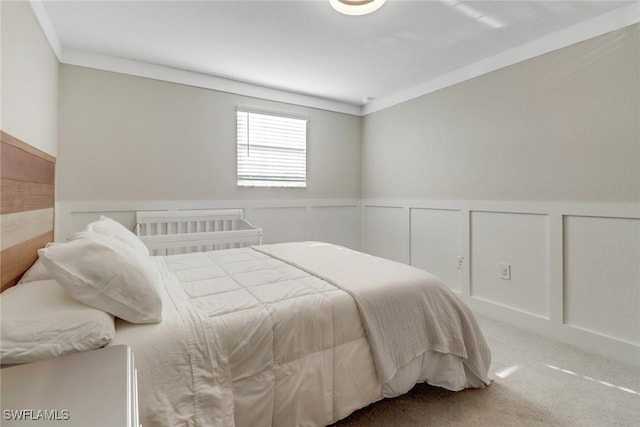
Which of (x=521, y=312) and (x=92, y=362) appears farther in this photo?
(x=521, y=312)

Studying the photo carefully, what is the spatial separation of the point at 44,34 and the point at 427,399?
340cm

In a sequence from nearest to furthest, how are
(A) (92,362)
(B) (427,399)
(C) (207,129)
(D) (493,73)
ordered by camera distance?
(A) (92,362) → (B) (427,399) → (D) (493,73) → (C) (207,129)

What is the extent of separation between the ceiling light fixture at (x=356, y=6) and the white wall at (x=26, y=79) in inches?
66.1

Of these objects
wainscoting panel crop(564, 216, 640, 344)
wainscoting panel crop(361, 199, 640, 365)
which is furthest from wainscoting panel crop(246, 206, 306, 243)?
wainscoting panel crop(564, 216, 640, 344)

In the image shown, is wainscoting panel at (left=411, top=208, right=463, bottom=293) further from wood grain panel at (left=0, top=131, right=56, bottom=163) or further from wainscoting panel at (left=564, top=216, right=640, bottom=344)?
wood grain panel at (left=0, top=131, right=56, bottom=163)

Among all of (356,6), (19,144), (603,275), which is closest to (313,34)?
(356,6)

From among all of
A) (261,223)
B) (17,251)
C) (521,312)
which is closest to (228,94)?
(261,223)

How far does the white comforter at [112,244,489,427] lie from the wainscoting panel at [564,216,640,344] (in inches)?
44.3

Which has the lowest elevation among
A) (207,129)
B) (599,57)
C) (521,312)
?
(521,312)

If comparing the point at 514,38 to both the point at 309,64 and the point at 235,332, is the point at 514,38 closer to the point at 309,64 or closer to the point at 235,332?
the point at 309,64

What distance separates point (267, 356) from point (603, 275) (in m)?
2.39

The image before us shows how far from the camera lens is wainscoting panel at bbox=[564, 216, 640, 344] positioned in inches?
78.7

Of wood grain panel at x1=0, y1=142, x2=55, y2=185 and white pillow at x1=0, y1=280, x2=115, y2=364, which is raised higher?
wood grain panel at x1=0, y1=142, x2=55, y2=185

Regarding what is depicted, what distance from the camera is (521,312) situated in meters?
2.56
